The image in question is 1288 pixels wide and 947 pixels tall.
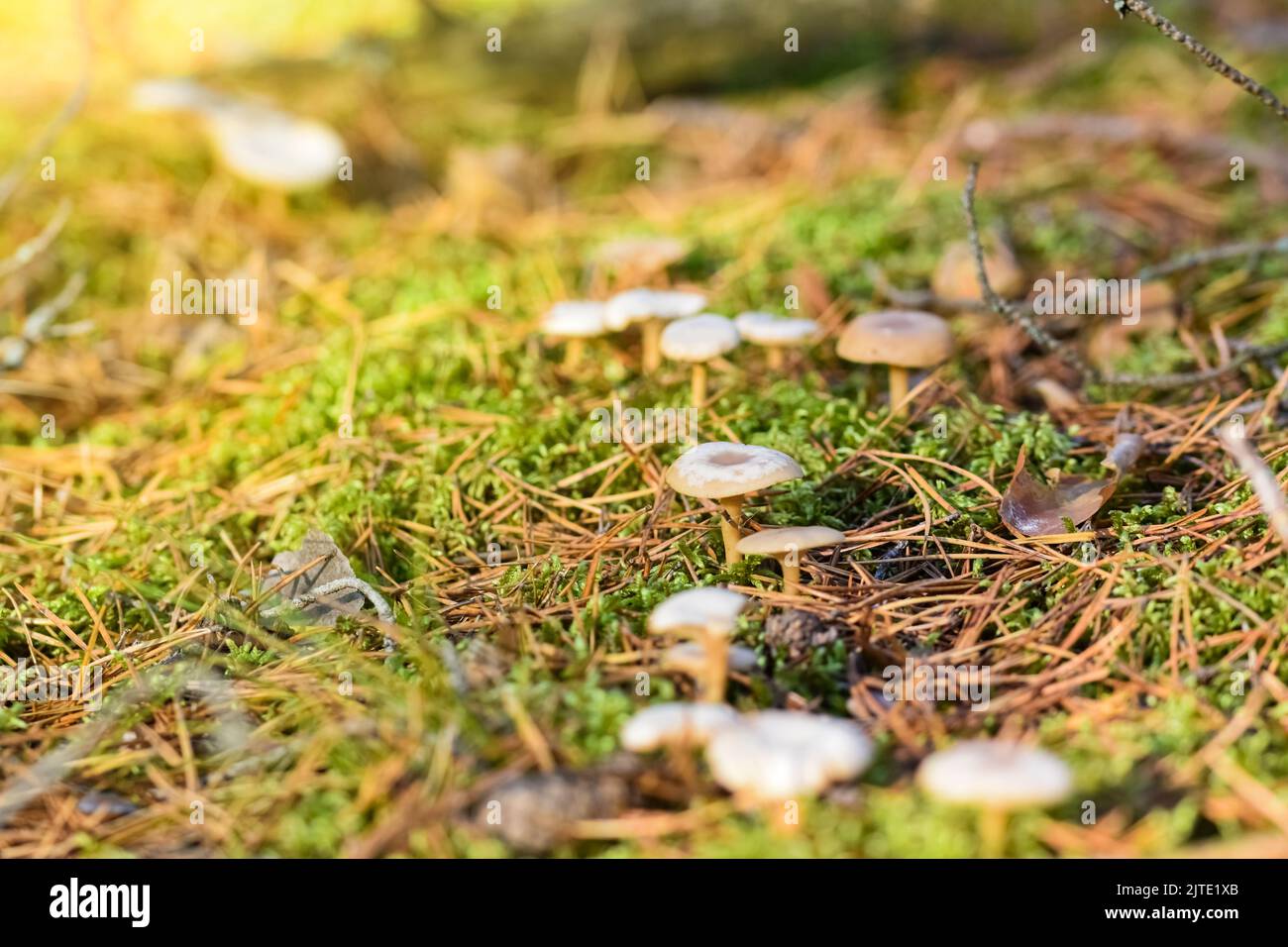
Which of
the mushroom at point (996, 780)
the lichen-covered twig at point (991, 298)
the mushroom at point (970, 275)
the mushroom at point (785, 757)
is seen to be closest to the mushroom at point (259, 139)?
the mushroom at point (970, 275)

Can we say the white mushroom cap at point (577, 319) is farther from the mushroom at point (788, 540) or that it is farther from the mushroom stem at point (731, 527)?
the mushroom at point (788, 540)

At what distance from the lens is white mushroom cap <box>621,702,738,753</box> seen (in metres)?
1.89

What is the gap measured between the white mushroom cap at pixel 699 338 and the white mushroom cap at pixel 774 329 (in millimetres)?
142

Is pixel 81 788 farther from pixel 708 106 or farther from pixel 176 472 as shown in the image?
pixel 708 106

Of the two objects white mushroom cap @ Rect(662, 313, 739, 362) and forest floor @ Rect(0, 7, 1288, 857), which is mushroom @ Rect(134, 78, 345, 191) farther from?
white mushroom cap @ Rect(662, 313, 739, 362)

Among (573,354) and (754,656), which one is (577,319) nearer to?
(573,354)

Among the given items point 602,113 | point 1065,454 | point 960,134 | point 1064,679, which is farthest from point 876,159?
point 1064,679

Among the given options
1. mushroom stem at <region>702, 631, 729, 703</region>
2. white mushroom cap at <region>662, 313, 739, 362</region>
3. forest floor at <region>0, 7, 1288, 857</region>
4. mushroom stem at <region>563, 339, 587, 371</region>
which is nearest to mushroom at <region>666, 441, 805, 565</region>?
forest floor at <region>0, 7, 1288, 857</region>

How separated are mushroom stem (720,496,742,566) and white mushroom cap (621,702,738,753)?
2.35 ft

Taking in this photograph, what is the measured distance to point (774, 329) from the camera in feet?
10.7

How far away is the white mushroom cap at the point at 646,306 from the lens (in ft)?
10.7

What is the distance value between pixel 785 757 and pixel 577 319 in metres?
1.90

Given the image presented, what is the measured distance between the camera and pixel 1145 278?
3684 mm

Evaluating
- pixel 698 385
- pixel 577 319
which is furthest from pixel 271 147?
pixel 698 385
